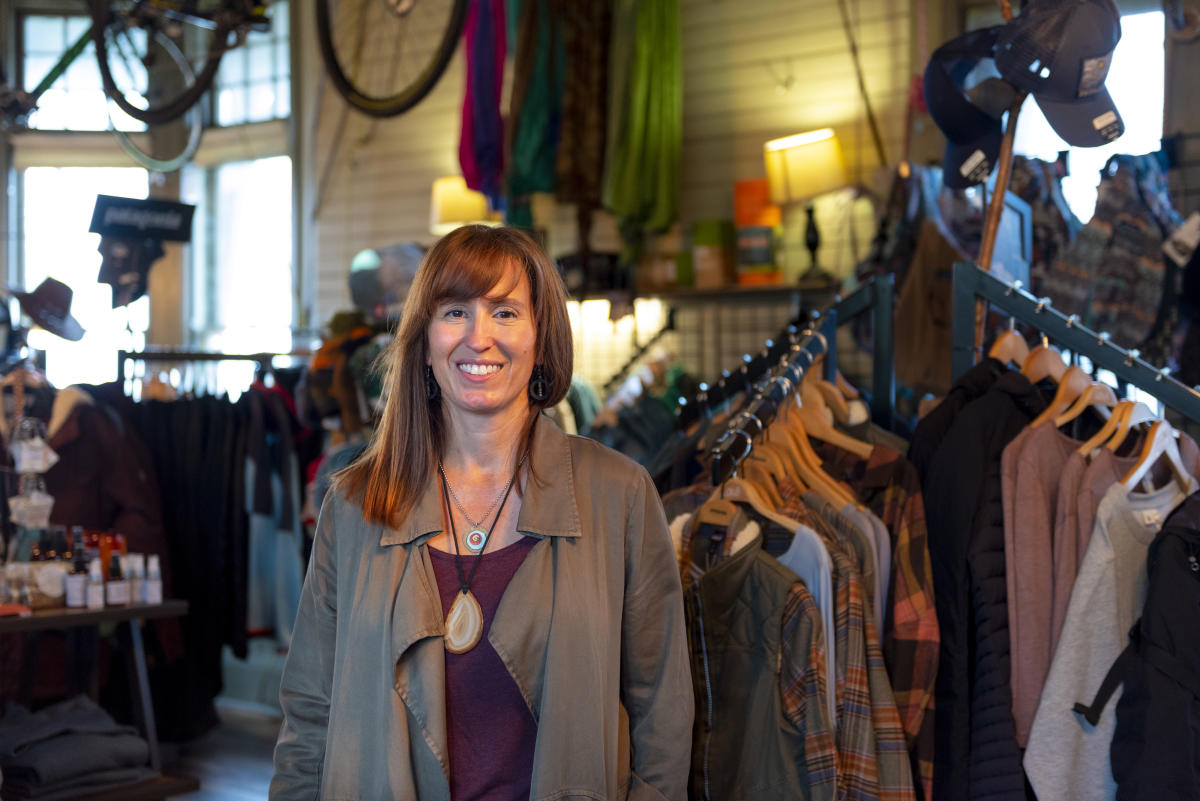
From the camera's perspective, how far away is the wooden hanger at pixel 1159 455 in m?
2.42

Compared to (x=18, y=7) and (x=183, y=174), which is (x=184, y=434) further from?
A: (x=18, y=7)

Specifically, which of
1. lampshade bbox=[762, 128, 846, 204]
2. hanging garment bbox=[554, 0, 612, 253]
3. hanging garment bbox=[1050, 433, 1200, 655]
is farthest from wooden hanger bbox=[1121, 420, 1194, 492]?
hanging garment bbox=[554, 0, 612, 253]

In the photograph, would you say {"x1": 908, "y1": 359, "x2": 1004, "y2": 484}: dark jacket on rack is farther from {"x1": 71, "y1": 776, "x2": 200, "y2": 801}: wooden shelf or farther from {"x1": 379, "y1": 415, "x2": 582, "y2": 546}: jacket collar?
{"x1": 71, "y1": 776, "x2": 200, "y2": 801}: wooden shelf

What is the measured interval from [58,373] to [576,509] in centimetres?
803

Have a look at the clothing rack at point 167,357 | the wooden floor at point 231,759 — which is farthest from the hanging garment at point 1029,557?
the clothing rack at point 167,357

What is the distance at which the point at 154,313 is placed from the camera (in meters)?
8.98

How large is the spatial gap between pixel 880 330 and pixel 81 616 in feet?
7.94

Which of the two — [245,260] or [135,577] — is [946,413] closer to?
[135,577]

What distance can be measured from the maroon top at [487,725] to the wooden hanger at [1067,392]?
52.3 inches

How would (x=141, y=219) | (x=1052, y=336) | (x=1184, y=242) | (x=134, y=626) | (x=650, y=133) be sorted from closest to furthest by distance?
1. (x=1052, y=336)
2. (x=134, y=626)
3. (x=1184, y=242)
4. (x=141, y=219)
5. (x=650, y=133)

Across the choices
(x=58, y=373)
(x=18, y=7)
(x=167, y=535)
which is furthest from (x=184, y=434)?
(x=18, y=7)

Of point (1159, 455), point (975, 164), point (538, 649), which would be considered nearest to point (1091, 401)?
point (1159, 455)

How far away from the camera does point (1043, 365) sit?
2.76 metres

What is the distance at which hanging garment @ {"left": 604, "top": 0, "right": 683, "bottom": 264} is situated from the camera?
249 inches
